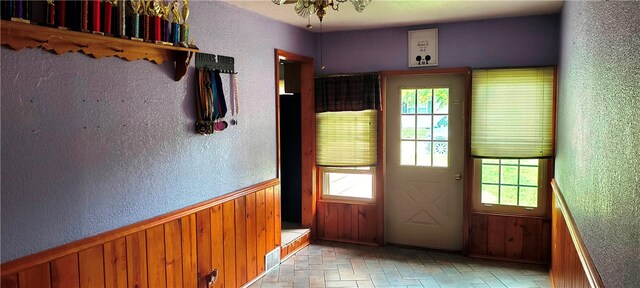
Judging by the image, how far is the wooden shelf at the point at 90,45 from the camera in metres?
2.02

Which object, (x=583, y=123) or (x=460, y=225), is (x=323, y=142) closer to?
(x=460, y=225)

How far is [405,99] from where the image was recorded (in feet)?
15.8

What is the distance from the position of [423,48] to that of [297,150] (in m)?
1.91

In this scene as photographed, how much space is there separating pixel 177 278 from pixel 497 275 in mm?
2815

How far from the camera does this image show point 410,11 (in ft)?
13.1

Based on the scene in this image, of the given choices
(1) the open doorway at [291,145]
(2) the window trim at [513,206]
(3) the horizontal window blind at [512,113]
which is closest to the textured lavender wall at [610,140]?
(3) the horizontal window blind at [512,113]

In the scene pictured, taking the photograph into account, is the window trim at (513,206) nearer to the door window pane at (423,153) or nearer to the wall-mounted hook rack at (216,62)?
the door window pane at (423,153)

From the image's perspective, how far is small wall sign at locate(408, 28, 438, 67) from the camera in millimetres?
4562

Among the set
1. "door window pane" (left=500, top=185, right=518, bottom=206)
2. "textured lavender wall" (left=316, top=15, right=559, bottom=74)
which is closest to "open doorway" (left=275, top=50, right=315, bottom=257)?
"textured lavender wall" (left=316, top=15, right=559, bottom=74)

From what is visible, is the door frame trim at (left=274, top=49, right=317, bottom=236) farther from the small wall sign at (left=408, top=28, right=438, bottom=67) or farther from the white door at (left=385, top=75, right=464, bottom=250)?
the small wall sign at (left=408, top=28, right=438, bottom=67)

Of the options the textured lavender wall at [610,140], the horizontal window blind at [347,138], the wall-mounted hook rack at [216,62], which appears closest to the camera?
the textured lavender wall at [610,140]

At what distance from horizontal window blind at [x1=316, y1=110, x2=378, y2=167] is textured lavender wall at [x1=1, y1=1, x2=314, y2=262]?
4.28ft

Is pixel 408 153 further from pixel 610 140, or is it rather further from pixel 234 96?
pixel 610 140

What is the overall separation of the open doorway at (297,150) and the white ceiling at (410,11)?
69 centimetres
